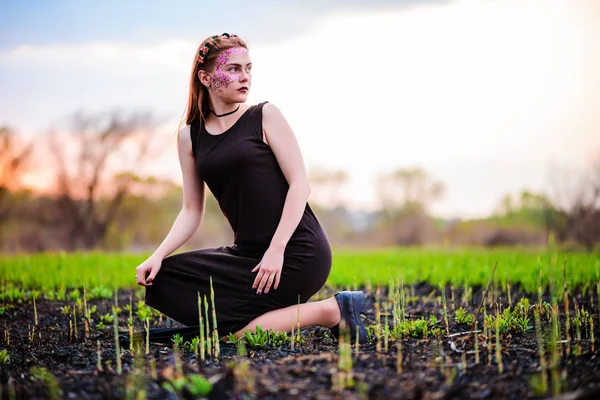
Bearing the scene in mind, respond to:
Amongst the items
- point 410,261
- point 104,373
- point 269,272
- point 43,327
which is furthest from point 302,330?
point 410,261

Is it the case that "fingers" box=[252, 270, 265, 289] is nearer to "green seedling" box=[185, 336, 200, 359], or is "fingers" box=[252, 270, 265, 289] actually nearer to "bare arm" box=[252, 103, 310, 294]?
"bare arm" box=[252, 103, 310, 294]

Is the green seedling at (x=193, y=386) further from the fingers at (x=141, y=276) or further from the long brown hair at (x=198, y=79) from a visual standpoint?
the long brown hair at (x=198, y=79)

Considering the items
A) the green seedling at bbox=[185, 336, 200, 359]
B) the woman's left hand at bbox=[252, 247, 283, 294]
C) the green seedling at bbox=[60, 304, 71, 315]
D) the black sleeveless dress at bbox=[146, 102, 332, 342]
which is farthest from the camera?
the green seedling at bbox=[60, 304, 71, 315]

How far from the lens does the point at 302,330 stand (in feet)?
13.1

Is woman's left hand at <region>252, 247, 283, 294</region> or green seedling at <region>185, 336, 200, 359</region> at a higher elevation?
woman's left hand at <region>252, 247, 283, 294</region>

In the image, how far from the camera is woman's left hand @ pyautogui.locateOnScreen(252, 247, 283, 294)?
3.36 meters

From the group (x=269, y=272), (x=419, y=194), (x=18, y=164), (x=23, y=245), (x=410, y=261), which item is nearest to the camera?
(x=269, y=272)

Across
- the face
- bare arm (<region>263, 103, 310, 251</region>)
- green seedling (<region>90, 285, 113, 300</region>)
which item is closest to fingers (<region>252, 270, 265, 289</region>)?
bare arm (<region>263, 103, 310, 251</region>)

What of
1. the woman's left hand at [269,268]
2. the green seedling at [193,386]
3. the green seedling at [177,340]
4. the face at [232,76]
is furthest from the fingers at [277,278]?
the green seedling at [193,386]

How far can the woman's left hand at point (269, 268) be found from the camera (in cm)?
336

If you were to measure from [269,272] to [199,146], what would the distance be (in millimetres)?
943

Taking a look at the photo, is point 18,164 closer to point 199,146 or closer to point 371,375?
point 199,146

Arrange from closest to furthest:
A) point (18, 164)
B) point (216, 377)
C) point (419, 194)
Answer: point (216, 377)
point (18, 164)
point (419, 194)

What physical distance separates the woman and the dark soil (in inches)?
9.3
